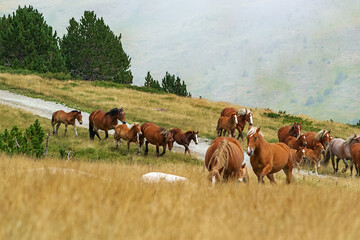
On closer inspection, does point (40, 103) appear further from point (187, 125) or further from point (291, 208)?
point (291, 208)

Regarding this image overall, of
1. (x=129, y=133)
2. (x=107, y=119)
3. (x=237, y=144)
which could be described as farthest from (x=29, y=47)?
(x=237, y=144)

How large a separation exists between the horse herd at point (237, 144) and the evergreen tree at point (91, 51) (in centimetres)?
4046

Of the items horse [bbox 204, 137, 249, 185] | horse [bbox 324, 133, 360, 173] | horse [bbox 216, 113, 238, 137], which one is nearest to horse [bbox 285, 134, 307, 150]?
horse [bbox 324, 133, 360, 173]

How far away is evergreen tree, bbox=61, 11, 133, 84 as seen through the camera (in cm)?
6359

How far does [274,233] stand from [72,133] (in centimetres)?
2083

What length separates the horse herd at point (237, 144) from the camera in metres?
9.26

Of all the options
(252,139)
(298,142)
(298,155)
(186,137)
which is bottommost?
(298,155)

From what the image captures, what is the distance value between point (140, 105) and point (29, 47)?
26.1 m

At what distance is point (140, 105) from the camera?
132 ft

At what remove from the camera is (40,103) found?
34156 millimetres

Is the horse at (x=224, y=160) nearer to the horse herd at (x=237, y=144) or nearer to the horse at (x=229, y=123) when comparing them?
the horse herd at (x=237, y=144)

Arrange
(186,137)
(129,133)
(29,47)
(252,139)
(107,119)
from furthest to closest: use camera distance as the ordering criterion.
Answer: (29,47), (107,119), (186,137), (129,133), (252,139)

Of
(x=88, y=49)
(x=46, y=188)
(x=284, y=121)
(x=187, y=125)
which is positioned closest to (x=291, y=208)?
(x=46, y=188)

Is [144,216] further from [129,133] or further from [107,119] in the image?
[107,119]
